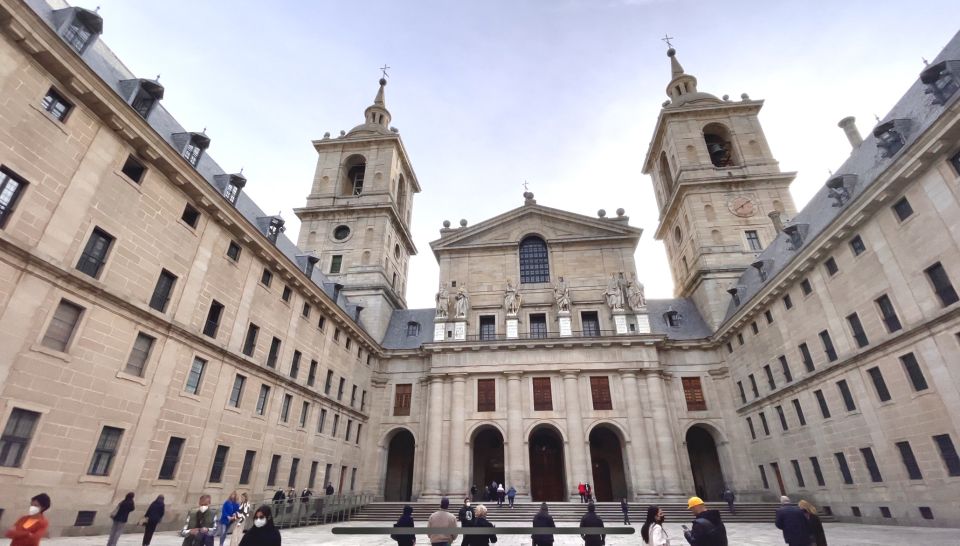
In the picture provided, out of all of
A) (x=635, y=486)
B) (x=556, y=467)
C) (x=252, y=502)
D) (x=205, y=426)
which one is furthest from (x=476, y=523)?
(x=556, y=467)

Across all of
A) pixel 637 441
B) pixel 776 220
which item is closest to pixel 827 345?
pixel 637 441

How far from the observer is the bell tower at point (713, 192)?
3794 centimetres

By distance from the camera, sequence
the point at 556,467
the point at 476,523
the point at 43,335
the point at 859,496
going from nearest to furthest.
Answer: the point at 476,523, the point at 43,335, the point at 859,496, the point at 556,467

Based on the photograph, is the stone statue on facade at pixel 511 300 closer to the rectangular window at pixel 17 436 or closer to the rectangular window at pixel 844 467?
the rectangular window at pixel 844 467

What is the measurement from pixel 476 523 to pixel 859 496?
21289mm

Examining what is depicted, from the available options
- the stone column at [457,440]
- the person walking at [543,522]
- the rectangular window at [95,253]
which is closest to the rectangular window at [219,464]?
the rectangular window at [95,253]

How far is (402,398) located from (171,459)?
18.8 metres

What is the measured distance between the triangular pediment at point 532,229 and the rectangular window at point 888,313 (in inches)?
773

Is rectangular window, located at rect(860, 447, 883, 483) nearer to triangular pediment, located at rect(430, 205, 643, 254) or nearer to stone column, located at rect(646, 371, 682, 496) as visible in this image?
stone column, located at rect(646, 371, 682, 496)

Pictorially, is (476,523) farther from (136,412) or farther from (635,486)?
(635,486)

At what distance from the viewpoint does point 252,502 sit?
70.1 feet

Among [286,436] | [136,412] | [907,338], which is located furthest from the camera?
[286,436]

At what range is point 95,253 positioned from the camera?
1530 cm

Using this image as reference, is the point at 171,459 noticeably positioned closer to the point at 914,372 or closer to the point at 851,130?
the point at 914,372
